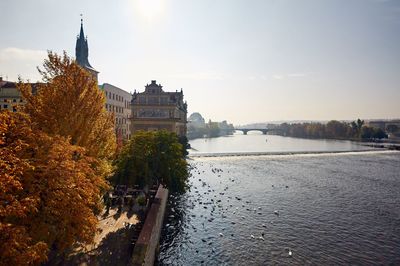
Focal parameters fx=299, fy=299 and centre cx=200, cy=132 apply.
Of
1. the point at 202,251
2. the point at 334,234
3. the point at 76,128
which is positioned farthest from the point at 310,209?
the point at 76,128

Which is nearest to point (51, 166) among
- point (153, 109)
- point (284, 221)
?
point (284, 221)

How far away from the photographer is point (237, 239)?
34.5 metres

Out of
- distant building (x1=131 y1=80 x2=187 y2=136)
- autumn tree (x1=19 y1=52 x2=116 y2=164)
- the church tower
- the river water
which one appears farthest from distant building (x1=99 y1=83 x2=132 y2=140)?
autumn tree (x1=19 y1=52 x2=116 y2=164)

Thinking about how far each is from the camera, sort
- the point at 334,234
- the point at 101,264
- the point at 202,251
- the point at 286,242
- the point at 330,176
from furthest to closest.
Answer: the point at 330,176, the point at 334,234, the point at 286,242, the point at 202,251, the point at 101,264

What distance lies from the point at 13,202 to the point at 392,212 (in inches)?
2020

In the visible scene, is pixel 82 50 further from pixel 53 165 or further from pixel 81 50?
pixel 53 165

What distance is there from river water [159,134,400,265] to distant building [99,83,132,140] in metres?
36.4

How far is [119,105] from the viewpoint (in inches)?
3976

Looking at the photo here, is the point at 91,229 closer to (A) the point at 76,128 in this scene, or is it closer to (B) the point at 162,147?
(A) the point at 76,128

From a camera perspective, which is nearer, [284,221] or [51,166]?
[51,166]

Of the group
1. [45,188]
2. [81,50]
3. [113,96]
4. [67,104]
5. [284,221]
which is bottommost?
[284,221]

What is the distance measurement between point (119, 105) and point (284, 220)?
244ft

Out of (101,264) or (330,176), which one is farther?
(330,176)

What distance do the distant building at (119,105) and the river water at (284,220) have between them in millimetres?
36356
